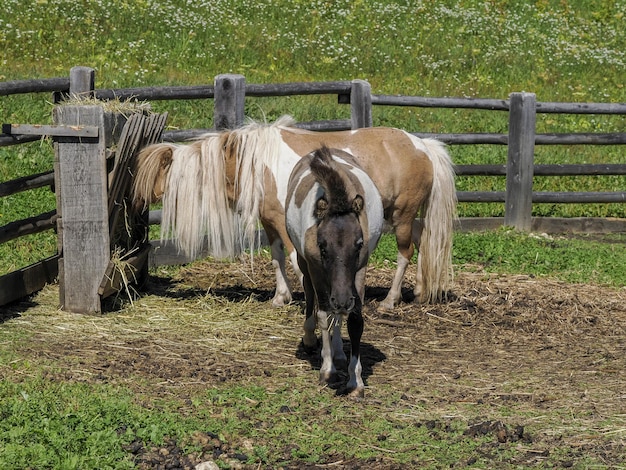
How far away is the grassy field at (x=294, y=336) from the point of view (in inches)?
185

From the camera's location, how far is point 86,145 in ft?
A: 23.6

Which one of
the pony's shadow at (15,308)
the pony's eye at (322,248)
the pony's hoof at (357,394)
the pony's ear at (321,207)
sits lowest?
the pony's hoof at (357,394)

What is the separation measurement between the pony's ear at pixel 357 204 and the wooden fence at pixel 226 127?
2.72 metres

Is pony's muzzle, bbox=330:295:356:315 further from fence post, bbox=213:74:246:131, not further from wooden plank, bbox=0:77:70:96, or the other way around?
fence post, bbox=213:74:246:131

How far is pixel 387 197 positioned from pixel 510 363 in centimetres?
187

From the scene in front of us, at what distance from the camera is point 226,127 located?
9211 mm

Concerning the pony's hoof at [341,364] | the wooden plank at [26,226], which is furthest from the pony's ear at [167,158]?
the pony's hoof at [341,364]

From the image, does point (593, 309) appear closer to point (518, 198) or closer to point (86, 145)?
point (518, 198)

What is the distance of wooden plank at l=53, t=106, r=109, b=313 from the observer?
283 inches

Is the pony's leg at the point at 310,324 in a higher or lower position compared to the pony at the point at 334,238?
lower

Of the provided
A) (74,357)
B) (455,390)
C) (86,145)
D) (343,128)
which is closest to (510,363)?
(455,390)

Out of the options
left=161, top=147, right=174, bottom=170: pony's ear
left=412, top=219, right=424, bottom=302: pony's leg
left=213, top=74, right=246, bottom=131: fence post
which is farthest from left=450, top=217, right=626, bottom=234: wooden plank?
left=161, top=147, right=174, bottom=170: pony's ear

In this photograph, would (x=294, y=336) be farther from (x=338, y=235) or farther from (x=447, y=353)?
(x=338, y=235)

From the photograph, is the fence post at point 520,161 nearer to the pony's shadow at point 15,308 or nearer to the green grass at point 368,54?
the green grass at point 368,54
